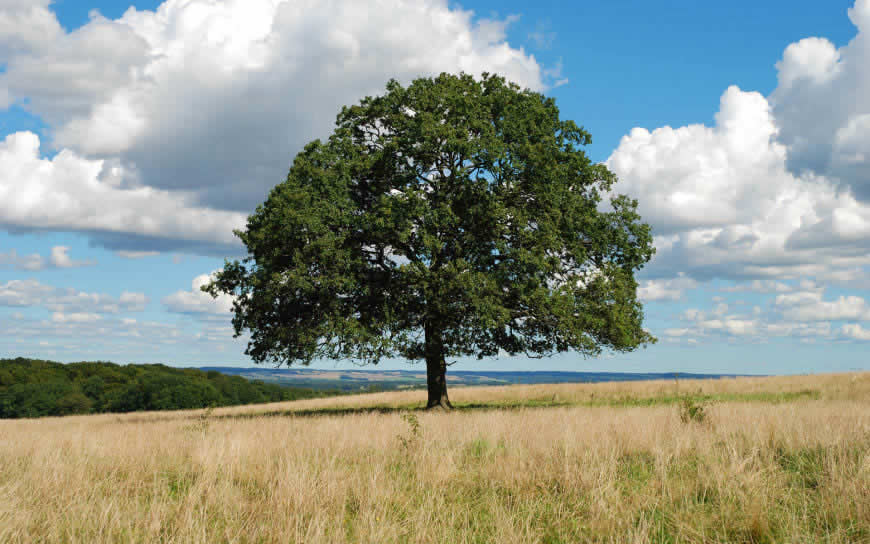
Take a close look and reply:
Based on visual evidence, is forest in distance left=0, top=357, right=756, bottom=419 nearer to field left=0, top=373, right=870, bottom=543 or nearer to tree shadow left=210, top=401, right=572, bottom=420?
tree shadow left=210, top=401, right=572, bottom=420

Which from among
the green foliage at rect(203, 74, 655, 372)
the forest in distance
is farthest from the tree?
the forest in distance

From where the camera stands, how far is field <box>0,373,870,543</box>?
A: 576 cm

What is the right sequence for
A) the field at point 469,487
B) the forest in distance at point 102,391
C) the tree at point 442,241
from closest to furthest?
the field at point 469,487, the tree at point 442,241, the forest in distance at point 102,391

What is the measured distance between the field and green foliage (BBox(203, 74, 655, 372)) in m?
8.69

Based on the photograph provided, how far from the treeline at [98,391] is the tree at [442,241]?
4808cm

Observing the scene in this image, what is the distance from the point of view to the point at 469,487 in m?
7.47

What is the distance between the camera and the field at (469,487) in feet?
18.9

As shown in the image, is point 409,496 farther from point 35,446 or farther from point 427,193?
point 427,193

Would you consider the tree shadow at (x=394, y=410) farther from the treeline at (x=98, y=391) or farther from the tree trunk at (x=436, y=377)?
the treeline at (x=98, y=391)

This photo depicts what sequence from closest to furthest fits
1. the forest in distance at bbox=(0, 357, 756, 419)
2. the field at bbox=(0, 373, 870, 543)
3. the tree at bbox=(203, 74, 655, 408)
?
the field at bbox=(0, 373, 870, 543)
the tree at bbox=(203, 74, 655, 408)
the forest in distance at bbox=(0, 357, 756, 419)

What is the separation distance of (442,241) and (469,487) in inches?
537

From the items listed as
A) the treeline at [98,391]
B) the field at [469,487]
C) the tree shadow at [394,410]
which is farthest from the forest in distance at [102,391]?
the field at [469,487]

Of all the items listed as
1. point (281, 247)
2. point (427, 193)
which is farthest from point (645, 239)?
point (281, 247)

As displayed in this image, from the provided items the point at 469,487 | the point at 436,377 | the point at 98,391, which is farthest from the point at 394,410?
the point at 98,391
